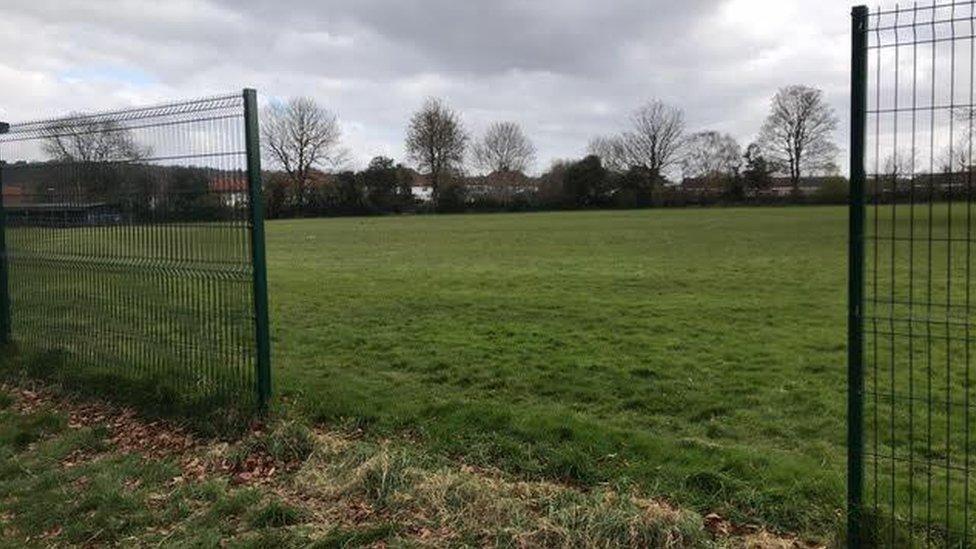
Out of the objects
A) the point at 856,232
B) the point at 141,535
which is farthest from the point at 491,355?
the point at 856,232

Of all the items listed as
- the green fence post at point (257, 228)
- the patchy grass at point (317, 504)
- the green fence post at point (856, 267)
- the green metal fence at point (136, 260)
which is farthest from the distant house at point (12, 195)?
the green fence post at point (856, 267)

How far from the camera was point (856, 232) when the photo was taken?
4152 mm

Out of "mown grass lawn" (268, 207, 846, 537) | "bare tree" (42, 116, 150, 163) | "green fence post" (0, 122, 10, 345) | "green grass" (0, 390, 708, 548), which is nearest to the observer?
"green grass" (0, 390, 708, 548)

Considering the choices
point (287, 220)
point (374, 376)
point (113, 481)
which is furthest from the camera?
point (287, 220)

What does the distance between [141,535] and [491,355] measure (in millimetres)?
5270

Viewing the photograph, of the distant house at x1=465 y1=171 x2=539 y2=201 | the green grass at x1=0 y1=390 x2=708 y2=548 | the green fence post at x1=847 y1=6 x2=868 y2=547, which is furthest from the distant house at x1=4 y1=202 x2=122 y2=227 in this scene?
the distant house at x1=465 y1=171 x2=539 y2=201

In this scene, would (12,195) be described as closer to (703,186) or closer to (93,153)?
(93,153)

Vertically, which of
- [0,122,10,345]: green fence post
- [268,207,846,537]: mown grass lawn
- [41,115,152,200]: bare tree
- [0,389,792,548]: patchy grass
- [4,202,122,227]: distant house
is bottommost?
[0,389,792,548]: patchy grass

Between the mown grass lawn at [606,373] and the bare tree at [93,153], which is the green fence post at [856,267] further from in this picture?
the bare tree at [93,153]

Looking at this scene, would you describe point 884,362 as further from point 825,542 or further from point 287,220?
point 287,220

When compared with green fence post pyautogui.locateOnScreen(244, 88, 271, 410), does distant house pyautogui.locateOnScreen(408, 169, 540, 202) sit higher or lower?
higher

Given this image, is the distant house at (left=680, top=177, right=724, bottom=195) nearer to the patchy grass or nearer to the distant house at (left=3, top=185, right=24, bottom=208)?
the distant house at (left=3, top=185, right=24, bottom=208)

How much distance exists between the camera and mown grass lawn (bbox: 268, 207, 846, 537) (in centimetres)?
570

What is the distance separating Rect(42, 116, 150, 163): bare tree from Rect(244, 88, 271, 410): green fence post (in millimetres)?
1664
